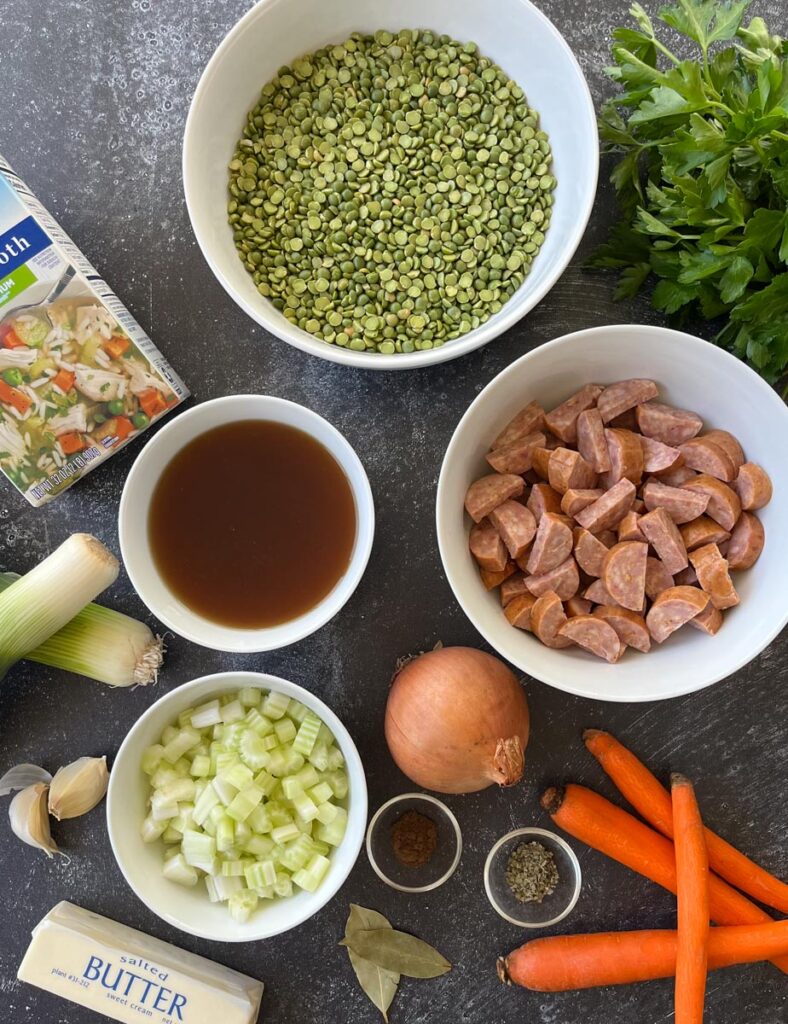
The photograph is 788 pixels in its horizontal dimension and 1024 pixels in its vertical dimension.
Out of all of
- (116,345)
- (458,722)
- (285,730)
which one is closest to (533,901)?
(458,722)

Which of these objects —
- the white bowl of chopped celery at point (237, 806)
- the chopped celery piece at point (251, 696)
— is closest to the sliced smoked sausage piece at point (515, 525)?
the white bowl of chopped celery at point (237, 806)

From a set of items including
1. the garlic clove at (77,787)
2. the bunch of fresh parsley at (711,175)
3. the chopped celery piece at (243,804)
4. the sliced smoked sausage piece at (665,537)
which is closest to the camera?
the bunch of fresh parsley at (711,175)

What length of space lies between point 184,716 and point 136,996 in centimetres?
55

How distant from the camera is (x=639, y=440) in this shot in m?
1.40

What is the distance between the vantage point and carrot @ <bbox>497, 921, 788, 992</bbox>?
5.13 ft

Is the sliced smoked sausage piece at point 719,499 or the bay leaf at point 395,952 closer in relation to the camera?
the sliced smoked sausage piece at point 719,499

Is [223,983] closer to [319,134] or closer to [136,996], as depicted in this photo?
[136,996]

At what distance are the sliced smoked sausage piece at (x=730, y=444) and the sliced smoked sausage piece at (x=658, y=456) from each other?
0.06m

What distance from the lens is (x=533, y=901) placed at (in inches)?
64.7

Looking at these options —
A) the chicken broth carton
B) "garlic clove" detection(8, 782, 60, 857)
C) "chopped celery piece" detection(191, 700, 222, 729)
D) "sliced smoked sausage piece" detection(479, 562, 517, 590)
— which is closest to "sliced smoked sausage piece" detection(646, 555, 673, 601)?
"sliced smoked sausage piece" detection(479, 562, 517, 590)

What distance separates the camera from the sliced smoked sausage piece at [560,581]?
4.49 feet

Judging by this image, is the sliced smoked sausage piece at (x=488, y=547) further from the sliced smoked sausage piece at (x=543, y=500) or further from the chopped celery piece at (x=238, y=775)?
the chopped celery piece at (x=238, y=775)

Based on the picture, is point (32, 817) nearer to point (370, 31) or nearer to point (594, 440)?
point (594, 440)

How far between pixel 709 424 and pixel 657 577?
300mm
